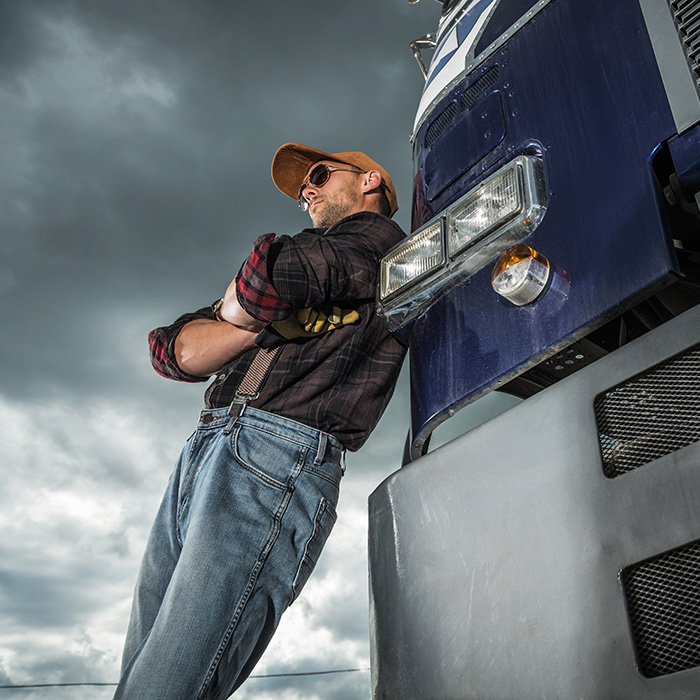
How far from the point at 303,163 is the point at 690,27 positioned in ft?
5.19

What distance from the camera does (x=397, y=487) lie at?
1.23 meters

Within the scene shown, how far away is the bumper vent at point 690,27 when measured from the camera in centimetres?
109

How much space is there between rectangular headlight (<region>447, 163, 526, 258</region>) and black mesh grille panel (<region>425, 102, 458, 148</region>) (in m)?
0.36

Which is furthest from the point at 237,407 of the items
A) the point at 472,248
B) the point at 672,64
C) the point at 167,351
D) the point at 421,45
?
the point at 421,45

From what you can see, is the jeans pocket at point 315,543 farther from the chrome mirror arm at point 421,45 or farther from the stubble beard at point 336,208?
the chrome mirror arm at point 421,45

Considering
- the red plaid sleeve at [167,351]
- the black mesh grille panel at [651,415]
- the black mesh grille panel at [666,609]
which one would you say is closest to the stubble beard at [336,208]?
the red plaid sleeve at [167,351]

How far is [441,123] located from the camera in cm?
173

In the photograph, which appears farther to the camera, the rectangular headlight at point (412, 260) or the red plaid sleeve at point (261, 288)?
the red plaid sleeve at point (261, 288)

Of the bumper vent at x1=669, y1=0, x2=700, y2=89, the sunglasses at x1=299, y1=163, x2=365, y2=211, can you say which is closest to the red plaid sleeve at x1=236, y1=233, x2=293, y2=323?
the sunglasses at x1=299, y1=163, x2=365, y2=211

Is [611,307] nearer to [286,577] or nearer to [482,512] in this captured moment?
[482,512]

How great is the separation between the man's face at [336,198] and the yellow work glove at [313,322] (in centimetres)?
56

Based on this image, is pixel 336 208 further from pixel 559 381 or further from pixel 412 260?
pixel 559 381

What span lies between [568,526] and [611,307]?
362 mm

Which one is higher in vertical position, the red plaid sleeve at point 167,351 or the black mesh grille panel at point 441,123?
the black mesh grille panel at point 441,123
